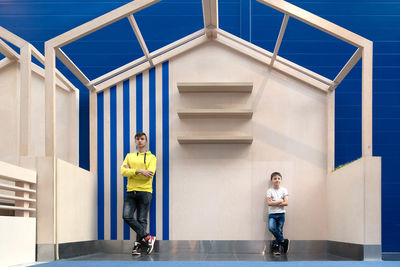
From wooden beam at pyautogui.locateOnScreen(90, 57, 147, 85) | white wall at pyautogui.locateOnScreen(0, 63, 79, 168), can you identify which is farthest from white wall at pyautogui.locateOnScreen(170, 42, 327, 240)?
white wall at pyautogui.locateOnScreen(0, 63, 79, 168)

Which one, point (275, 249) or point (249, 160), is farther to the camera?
point (249, 160)

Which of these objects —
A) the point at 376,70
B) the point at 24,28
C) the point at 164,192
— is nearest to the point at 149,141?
the point at 164,192

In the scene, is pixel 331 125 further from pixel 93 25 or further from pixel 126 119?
pixel 93 25

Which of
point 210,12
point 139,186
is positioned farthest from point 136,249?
point 210,12

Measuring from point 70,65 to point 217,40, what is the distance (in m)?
1.86

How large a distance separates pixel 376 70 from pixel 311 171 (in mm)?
1661

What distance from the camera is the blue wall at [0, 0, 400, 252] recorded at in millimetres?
7035

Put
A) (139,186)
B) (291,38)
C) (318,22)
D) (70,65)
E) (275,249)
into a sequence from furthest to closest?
(291,38), (139,186), (275,249), (70,65), (318,22)

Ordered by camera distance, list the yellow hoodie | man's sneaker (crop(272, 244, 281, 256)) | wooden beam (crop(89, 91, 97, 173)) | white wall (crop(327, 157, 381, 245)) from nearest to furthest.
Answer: white wall (crop(327, 157, 381, 245))
man's sneaker (crop(272, 244, 281, 256))
the yellow hoodie
wooden beam (crop(89, 91, 97, 173))

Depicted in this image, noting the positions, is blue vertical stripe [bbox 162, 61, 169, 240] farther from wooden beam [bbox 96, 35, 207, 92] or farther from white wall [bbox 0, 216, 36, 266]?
white wall [bbox 0, 216, 36, 266]

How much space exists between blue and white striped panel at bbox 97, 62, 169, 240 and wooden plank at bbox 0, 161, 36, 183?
6.06 feet

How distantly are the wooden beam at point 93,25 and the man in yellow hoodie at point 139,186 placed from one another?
4.98 feet

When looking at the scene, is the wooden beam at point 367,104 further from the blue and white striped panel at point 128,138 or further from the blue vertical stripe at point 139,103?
the blue vertical stripe at point 139,103

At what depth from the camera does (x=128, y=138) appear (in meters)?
6.88
